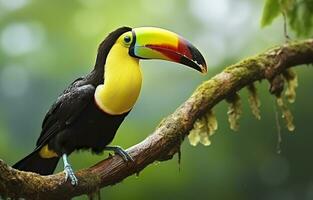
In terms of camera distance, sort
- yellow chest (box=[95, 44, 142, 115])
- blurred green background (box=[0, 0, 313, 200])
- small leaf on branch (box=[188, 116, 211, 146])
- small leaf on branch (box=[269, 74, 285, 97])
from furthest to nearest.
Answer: blurred green background (box=[0, 0, 313, 200]) < small leaf on branch (box=[269, 74, 285, 97]) < small leaf on branch (box=[188, 116, 211, 146]) < yellow chest (box=[95, 44, 142, 115])

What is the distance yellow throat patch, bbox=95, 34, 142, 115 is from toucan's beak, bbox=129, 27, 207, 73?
0.29 feet

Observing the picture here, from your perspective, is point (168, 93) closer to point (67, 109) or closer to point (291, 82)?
point (291, 82)

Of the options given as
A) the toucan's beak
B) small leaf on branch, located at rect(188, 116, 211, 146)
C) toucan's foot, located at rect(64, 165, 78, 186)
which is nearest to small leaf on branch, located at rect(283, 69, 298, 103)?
small leaf on branch, located at rect(188, 116, 211, 146)

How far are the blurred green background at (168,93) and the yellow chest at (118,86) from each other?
184 centimetres

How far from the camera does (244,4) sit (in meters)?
5.62

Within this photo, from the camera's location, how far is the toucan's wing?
2.77 m

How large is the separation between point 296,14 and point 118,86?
1404 mm

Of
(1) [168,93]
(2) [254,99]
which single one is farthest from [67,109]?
(1) [168,93]

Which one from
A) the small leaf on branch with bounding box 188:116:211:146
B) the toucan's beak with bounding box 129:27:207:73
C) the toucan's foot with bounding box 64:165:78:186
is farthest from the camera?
the small leaf on branch with bounding box 188:116:211:146

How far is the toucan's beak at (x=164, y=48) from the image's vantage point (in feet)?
9.37

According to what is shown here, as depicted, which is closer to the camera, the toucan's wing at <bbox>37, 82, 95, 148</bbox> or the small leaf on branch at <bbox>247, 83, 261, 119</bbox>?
the toucan's wing at <bbox>37, 82, 95, 148</bbox>

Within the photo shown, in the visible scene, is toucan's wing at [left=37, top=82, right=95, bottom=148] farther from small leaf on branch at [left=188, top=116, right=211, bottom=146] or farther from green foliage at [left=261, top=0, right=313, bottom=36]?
green foliage at [left=261, top=0, right=313, bottom=36]

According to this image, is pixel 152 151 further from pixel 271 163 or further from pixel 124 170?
pixel 271 163

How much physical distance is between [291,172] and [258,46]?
983 millimetres
